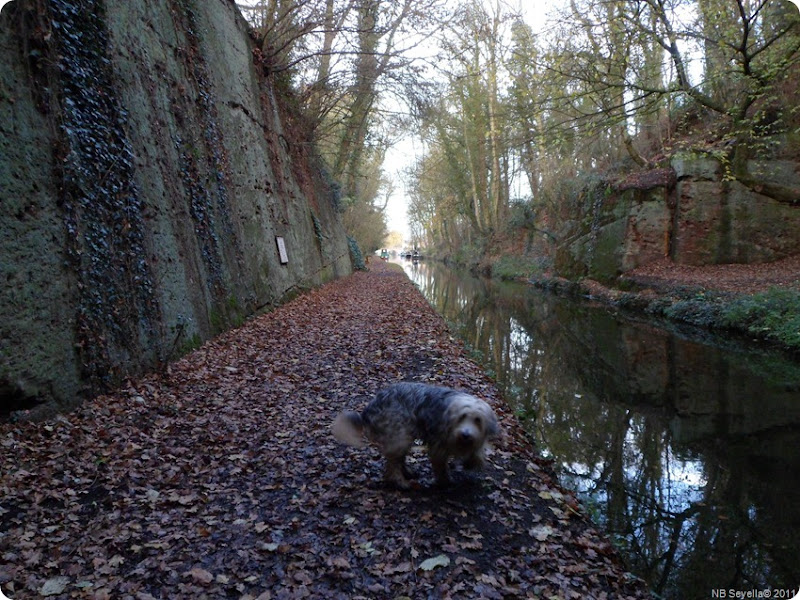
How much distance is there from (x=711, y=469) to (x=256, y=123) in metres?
14.9

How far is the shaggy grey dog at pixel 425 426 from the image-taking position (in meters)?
4.03

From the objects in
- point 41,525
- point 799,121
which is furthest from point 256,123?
point 799,121

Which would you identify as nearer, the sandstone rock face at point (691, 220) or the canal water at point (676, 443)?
the canal water at point (676, 443)

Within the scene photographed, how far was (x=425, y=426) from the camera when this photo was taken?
14.1 feet

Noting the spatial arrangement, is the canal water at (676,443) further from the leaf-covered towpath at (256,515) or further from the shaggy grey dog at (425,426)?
the shaggy grey dog at (425,426)

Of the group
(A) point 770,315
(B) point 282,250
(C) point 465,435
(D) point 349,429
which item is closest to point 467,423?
(C) point 465,435

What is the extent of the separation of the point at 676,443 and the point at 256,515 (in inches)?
229

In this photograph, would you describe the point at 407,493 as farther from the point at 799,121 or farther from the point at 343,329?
the point at 799,121

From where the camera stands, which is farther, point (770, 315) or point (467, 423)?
point (770, 315)

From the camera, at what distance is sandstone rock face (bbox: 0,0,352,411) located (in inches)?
209

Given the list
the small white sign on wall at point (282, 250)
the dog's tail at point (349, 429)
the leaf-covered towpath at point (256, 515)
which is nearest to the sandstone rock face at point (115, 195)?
the leaf-covered towpath at point (256, 515)

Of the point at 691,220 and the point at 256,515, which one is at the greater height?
the point at 691,220

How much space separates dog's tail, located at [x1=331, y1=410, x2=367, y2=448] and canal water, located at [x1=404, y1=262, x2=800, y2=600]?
262 cm

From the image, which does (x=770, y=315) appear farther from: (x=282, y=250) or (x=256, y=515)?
(x=282, y=250)
